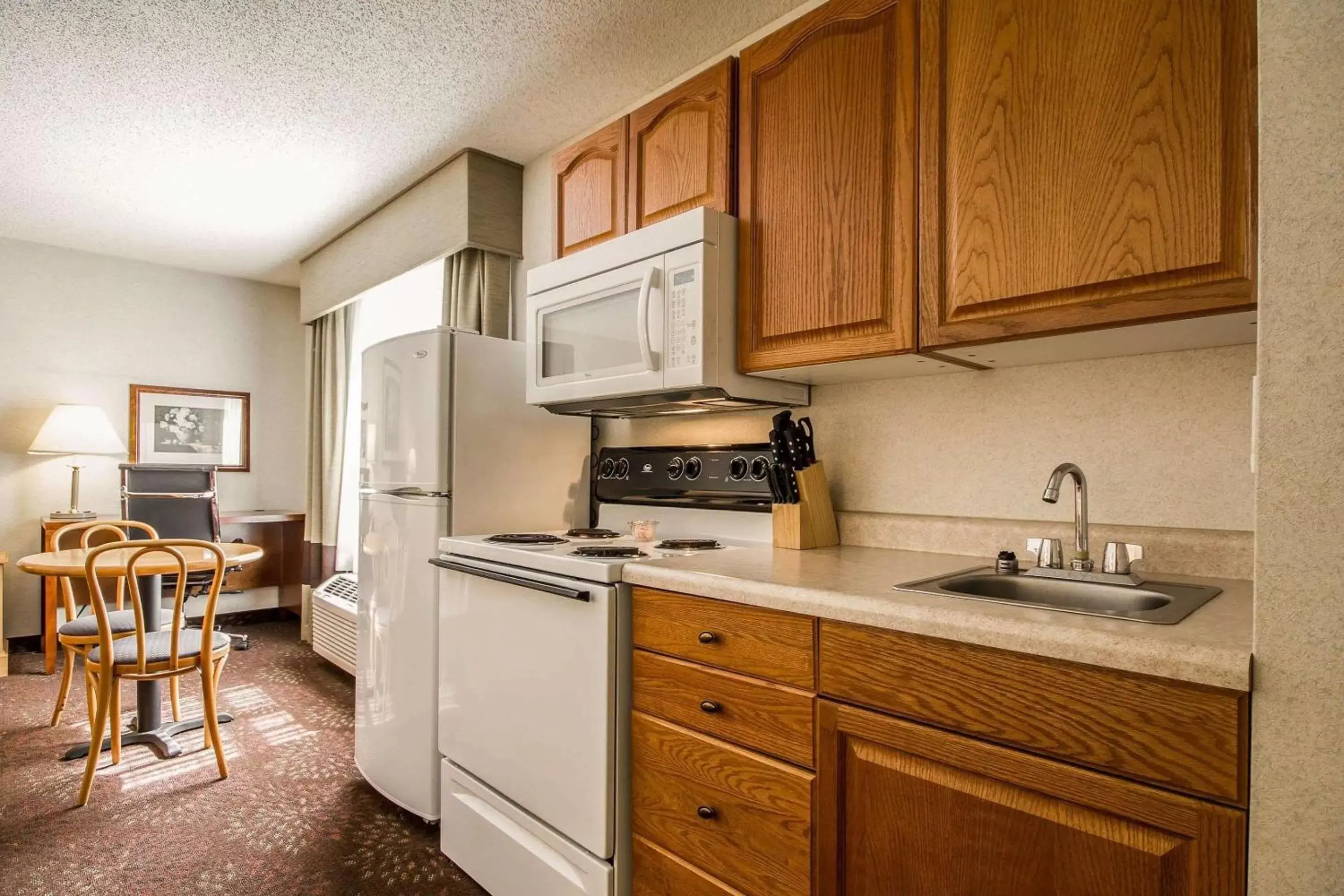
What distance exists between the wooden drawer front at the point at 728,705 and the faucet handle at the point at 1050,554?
0.58 metres

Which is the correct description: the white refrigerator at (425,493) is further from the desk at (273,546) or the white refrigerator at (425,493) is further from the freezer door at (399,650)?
the desk at (273,546)

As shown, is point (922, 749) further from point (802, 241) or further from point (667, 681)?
point (802, 241)

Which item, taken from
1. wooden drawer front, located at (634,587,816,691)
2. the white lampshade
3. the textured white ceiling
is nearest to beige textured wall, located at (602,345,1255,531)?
wooden drawer front, located at (634,587,816,691)

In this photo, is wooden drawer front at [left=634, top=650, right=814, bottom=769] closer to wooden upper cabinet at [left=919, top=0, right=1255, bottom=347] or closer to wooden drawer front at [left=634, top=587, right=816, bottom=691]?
wooden drawer front at [left=634, top=587, right=816, bottom=691]

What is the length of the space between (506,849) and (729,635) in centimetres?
96

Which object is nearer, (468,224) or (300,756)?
(300,756)

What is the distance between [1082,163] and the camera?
120 cm

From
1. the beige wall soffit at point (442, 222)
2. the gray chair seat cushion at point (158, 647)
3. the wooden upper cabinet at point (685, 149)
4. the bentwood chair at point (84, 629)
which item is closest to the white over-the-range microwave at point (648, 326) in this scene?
the wooden upper cabinet at point (685, 149)

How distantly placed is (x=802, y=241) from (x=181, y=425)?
4.97m

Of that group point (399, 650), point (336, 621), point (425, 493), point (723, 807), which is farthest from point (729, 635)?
point (336, 621)

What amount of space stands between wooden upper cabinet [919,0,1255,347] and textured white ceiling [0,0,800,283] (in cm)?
96

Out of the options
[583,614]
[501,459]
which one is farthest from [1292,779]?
[501,459]

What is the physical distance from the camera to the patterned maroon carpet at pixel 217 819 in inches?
77.1

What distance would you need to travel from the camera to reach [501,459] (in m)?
2.34
